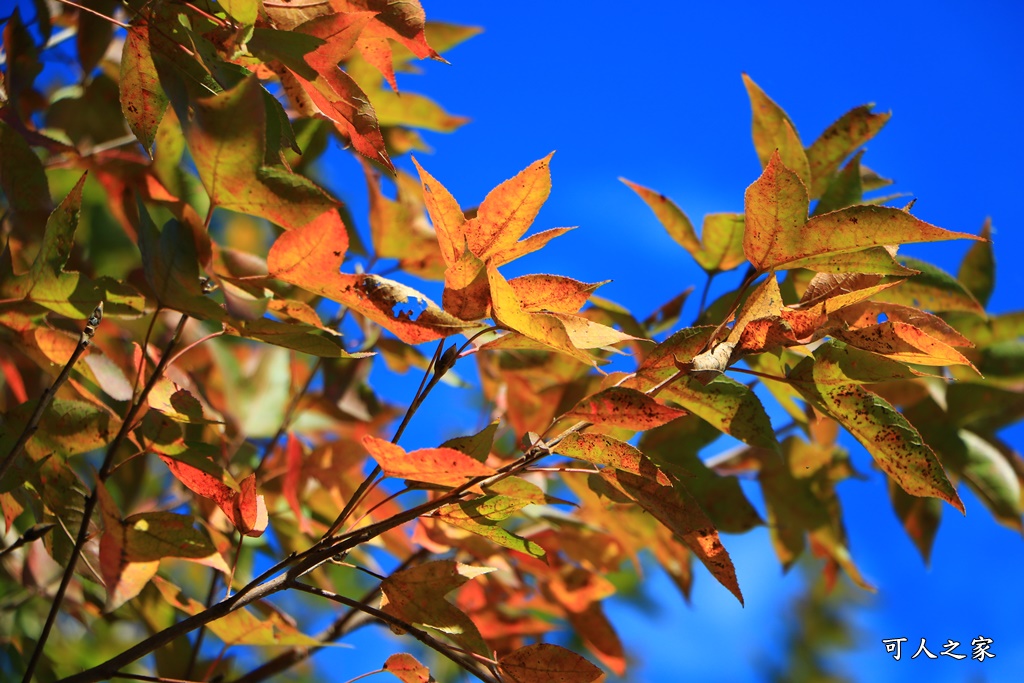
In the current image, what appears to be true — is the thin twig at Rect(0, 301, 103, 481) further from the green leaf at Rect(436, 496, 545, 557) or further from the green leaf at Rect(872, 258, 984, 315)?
the green leaf at Rect(872, 258, 984, 315)

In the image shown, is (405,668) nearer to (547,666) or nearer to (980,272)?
(547,666)

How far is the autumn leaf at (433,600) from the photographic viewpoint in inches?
23.5

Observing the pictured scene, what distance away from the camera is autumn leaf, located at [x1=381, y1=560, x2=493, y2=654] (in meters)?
0.60

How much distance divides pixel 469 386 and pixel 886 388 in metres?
0.52

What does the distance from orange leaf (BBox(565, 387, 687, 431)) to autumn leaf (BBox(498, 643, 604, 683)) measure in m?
0.16

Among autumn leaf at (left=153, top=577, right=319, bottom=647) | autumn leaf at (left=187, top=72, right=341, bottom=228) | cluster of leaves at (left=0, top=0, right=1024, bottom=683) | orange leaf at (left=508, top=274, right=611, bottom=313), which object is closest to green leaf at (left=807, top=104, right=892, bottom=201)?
cluster of leaves at (left=0, top=0, right=1024, bottom=683)

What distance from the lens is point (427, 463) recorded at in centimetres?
51

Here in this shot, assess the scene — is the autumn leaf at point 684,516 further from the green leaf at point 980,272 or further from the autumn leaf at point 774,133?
the green leaf at point 980,272

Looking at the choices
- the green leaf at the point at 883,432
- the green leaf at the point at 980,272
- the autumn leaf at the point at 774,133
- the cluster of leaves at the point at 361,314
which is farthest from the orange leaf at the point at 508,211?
the green leaf at the point at 980,272

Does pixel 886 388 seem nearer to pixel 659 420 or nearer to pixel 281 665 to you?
pixel 659 420

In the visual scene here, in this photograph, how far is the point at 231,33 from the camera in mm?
602

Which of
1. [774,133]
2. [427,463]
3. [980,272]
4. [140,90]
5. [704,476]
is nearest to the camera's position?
[427,463]

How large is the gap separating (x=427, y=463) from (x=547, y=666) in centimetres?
17

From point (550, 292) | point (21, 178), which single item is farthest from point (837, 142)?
point (21, 178)
